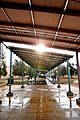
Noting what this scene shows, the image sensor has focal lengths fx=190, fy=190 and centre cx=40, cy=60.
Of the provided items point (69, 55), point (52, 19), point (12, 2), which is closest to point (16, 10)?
point (12, 2)

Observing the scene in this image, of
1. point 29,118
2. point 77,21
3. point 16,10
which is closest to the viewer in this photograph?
point 16,10

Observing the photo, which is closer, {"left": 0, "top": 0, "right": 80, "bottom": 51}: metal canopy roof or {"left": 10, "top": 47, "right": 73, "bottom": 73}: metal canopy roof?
{"left": 0, "top": 0, "right": 80, "bottom": 51}: metal canopy roof

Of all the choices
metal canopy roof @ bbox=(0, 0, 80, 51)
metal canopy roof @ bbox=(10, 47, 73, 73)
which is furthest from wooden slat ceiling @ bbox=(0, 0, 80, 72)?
metal canopy roof @ bbox=(10, 47, 73, 73)

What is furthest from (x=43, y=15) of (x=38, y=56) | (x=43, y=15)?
(x=38, y=56)

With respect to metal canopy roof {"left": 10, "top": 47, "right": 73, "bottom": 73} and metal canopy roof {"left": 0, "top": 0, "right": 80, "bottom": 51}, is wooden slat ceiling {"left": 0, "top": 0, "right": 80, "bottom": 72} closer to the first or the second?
metal canopy roof {"left": 0, "top": 0, "right": 80, "bottom": 51}

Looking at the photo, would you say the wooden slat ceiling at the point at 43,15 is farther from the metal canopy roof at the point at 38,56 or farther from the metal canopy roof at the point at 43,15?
the metal canopy roof at the point at 38,56

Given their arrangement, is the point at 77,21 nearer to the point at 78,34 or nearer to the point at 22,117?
the point at 78,34

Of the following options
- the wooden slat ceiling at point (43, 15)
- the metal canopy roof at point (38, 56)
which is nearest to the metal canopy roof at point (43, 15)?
the wooden slat ceiling at point (43, 15)

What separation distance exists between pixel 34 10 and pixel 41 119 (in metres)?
4.49

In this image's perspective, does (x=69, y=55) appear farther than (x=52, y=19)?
Yes

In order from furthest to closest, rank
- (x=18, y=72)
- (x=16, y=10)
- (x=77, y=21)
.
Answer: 1. (x=18, y=72)
2. (x=77, y=21)
3. (x=16, y=10)

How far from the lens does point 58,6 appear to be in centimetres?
638

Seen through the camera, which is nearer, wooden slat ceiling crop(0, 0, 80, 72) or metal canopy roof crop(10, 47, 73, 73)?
wooden slat ceiling crop(0, 0, 80, 72)

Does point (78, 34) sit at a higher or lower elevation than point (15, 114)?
higher
